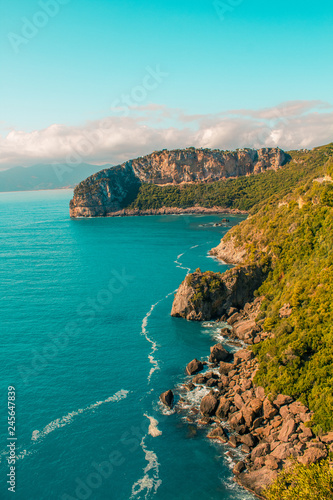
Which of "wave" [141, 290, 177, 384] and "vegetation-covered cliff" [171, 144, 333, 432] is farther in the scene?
"wave" [141, 290, 177, 384]

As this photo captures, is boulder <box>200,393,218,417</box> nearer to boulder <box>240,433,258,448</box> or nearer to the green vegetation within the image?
boulder <box>240,433,258,448</box>

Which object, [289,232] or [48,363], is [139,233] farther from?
[48,363]

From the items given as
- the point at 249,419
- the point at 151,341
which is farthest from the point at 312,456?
the point at 151,341

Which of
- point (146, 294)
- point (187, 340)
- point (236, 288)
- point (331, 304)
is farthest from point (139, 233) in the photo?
point (331, 304)

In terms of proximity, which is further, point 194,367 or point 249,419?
point 194,367

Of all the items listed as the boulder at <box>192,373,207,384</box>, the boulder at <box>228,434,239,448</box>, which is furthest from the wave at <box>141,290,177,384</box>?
the boulder at <box>228,434,239,448</box>

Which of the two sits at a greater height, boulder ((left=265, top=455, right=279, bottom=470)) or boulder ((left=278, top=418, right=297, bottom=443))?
boulder ((left=278, top=418, right=297, bottom=443))

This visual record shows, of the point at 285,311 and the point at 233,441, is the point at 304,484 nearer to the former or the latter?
the point at 233,441
